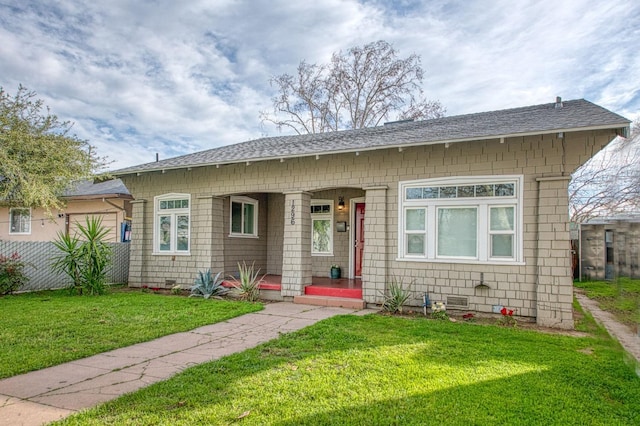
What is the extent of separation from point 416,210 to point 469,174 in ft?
3.87

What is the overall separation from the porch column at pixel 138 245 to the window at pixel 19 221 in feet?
28.5

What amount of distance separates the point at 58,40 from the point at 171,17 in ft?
12.4

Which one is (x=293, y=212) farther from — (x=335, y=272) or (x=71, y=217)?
(x=71, y=217)

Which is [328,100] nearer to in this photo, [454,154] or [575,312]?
[454,154]

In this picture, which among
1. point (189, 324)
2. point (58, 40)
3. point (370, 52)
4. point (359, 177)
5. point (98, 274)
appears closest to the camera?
point (189, 324)

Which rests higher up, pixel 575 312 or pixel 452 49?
pixel 452 49

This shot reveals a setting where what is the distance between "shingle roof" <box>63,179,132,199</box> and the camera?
14617mm

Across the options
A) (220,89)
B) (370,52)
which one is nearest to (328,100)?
(370,52)

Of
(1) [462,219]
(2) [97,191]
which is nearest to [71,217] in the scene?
(2) [97,191]

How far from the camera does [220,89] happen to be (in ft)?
59.1

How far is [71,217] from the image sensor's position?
16031mm

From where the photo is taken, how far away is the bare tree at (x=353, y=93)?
21.0 meters

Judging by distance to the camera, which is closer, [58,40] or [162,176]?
[162,176]

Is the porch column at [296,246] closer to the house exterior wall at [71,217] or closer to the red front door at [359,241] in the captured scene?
the red front door at [359,241]
